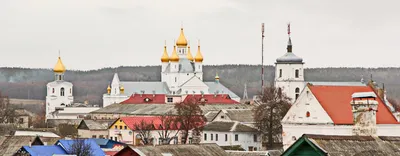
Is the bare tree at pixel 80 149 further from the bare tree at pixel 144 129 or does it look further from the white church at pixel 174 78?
the white church at pixel 174 78

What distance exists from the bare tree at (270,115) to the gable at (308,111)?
11.4 m

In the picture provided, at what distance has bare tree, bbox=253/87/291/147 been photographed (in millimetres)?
73375

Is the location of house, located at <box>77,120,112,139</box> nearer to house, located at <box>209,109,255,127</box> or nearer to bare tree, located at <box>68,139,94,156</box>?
house, located at <box>209,109,255,127</box>

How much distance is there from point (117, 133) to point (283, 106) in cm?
1724

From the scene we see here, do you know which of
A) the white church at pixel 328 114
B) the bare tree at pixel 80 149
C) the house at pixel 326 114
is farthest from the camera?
the house at pixel 326 114

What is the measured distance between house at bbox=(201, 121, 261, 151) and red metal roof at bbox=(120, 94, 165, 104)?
5575 cm

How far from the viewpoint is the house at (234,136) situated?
7581 cm

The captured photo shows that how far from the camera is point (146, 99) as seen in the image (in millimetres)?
135875

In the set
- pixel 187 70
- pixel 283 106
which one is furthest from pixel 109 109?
pixel 283 106

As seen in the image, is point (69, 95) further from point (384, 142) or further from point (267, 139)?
point (384, 142)

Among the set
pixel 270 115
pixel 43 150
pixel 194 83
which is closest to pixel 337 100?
pixel 270 115

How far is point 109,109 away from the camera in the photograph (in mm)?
129500

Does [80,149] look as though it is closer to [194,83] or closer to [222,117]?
[222,117]

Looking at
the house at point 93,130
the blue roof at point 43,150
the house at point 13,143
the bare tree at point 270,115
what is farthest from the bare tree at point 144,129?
the blue roof at point 43,150
